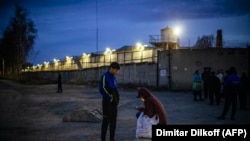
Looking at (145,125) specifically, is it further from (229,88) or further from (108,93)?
(229,88)

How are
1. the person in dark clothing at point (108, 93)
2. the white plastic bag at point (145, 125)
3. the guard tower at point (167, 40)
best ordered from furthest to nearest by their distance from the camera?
the guard tower at point (167, 40) → the person in dark clothing at point (108, 93) → the white plastic bag at point (145, 125)

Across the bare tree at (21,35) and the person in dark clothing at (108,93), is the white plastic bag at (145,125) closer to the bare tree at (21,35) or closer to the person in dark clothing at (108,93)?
the person in dark clothing at (108,93)

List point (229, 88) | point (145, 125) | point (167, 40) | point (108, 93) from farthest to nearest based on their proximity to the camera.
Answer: point (167, 40) → point (229, 88) → point (108, 93) → point (145, 125)

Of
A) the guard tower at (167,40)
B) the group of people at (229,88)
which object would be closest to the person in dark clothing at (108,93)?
the group of people at (229,88)

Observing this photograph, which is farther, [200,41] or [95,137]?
[200,41]

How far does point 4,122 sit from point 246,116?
9632mm

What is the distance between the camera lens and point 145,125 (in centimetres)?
819

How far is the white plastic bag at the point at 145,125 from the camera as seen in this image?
8055 millimetres

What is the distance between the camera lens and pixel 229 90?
13906 millimetres

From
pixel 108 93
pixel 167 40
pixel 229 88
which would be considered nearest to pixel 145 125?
pixel 108 93

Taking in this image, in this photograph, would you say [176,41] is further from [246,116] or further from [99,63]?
[246,116]

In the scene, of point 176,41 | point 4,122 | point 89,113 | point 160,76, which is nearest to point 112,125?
point 89,113

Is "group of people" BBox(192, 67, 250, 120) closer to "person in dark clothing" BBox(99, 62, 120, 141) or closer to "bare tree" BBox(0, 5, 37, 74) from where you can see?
"person in dark clothing" BBox(99, 62, 120, 141)

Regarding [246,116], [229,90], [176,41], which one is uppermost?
[176,41]
